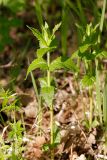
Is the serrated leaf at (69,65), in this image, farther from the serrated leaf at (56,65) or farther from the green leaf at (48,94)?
the green leaf at (48,94)

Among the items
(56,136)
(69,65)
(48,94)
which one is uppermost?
(69,65)

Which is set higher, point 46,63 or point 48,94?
point 46,63

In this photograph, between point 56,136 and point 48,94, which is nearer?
point 48,94

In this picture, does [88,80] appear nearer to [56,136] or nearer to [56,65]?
[56,65]

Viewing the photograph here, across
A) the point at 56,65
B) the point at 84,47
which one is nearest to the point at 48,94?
the point at 56,65

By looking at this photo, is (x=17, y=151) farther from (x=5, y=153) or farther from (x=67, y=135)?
(x=67, y=135)

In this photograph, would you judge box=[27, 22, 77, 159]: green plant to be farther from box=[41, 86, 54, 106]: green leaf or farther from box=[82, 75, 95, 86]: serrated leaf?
box=[82, 75, 95, 86]: serrated leaf

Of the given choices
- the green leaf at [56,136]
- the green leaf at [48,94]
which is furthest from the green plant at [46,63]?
the green leaf at [56,136]

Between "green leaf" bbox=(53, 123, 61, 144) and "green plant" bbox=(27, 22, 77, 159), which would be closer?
"green plant" bbox=(27, 22, 77, 159)

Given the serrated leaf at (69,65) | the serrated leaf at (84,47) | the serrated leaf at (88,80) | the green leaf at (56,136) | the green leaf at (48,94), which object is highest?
the serrated leaf at (84,47)

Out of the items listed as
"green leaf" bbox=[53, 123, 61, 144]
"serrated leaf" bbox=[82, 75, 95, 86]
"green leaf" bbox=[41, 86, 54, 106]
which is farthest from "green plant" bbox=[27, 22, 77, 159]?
"green leaf" bbox=[53, 123, 61, 144]
